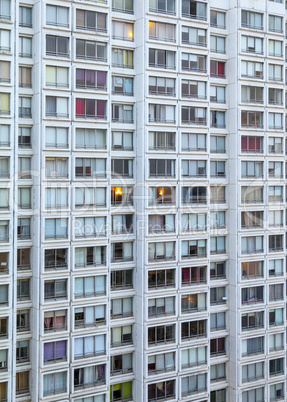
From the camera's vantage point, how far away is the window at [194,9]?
49.7m

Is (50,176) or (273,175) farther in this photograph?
(273,175)

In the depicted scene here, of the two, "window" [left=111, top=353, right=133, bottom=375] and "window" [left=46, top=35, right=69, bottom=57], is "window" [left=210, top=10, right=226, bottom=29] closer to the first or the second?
"window" [left=46, top=35, right=69, bottom=57]

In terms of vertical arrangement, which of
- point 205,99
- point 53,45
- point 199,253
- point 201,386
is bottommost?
point 201,386

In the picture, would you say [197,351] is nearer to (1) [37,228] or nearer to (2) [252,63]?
(1) [37,228]

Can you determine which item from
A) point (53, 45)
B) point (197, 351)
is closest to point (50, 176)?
point (53, 45)

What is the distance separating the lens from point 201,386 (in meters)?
50.9

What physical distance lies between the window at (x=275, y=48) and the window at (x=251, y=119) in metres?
6.01

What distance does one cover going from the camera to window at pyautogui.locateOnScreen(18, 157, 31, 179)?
44.8 meters

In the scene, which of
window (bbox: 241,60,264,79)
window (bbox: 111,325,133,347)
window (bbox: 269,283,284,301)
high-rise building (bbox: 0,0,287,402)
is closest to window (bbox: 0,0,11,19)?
high-rise building (bbox: 0,0,287,402)

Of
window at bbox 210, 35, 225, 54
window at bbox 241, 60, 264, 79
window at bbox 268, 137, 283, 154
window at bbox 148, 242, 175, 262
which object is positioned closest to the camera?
window at bbox 148, 242, 175, 262

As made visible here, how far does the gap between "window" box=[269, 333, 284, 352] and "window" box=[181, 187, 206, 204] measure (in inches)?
597

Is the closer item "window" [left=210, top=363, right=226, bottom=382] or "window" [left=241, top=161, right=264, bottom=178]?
"window" [left=210, top=363, right=226, bottom=382]

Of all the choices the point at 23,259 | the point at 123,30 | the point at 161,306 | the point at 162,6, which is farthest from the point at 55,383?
the point at 162,6

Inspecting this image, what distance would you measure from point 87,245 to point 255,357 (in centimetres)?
1978
